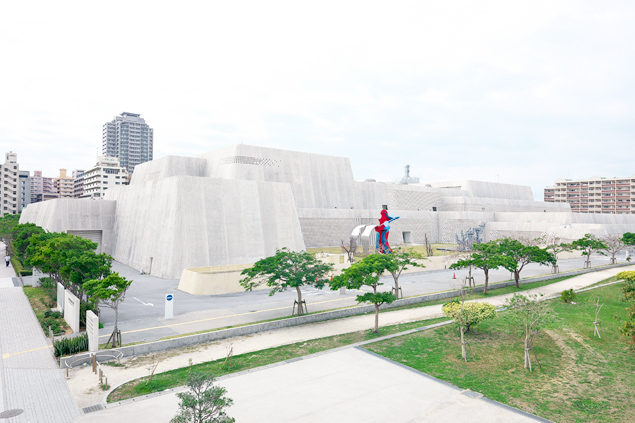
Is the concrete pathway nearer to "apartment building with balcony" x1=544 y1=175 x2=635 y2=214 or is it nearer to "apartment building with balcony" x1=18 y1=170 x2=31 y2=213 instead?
"apartment building with balcony" x1=18 y1=170 x2=31 y2=213

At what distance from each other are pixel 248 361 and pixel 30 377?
7778 mm

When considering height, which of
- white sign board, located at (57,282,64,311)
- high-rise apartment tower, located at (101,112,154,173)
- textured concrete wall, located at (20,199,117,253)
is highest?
high-rise apartment tower, located at (101,112,154,173)

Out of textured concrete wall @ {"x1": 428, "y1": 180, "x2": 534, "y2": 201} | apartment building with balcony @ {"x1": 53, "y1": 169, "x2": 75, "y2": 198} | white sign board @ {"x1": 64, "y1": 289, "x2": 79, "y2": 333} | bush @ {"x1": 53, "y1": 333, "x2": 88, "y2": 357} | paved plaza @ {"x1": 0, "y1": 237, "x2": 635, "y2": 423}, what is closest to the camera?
paved plaza @ {"x1": 0, "y1": 237, "x2": 635, "y2": 423}

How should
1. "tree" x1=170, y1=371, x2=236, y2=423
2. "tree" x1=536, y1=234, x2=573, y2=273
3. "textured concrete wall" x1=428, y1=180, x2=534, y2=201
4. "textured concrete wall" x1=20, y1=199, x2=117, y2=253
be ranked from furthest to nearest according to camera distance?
"textured concrete wall" x1=428, y1=180, x2=534, y2=201
"textured concrete wall" x1=20, y1=199, x2=117, y2=253
"tree" x1=536, y1=234, x2=573, y2=273
"tree" x1=170, y1=371, x2=236, y2=423

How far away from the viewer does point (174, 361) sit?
15.3 metres

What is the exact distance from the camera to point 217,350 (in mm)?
16594

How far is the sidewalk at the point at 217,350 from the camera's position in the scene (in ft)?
41.2

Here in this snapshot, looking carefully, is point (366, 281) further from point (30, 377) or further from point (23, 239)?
point (23, 239)

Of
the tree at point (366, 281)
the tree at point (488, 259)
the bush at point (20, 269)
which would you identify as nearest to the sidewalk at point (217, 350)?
the tree at point (366, 281)

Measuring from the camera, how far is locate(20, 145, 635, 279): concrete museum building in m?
37.1

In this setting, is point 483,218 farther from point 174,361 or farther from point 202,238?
point 174,361

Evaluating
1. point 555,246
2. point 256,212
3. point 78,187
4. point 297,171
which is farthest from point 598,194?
point 78,187

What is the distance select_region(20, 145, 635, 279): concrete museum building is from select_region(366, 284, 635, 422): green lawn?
24431 mm

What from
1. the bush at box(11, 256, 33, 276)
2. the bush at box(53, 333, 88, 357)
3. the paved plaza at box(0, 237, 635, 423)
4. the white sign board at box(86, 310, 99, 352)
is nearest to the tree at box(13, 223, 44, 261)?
the bush at box(11, 256, 33, 276)
